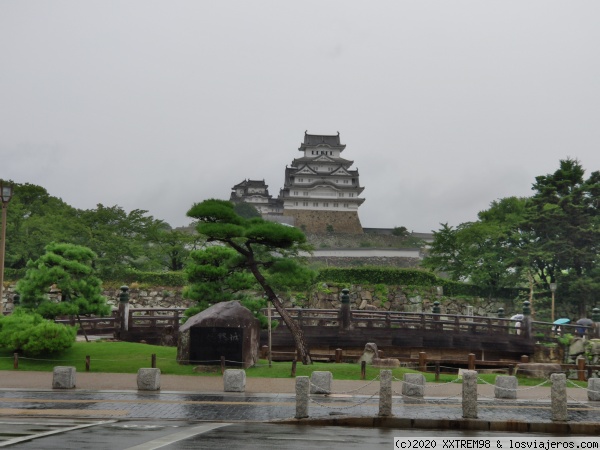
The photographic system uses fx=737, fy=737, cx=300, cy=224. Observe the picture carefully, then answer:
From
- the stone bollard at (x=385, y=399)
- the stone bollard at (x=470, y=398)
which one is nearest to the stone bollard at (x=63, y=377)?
the stone bollard at (x=385, y=399)

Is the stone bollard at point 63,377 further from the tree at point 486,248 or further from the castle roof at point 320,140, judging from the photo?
the castle roof at point 320,140

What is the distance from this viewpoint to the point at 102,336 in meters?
33.7

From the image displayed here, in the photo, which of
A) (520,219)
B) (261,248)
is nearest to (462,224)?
(520,219)

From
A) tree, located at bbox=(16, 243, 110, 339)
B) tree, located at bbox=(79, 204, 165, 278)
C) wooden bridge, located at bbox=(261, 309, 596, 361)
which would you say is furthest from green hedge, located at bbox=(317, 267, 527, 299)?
tree, located at bbox=(16, 243, 110, 339)

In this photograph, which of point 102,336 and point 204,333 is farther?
point 102,336

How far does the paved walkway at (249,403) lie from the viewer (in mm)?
15508

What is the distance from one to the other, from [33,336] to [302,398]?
1264 centimetres

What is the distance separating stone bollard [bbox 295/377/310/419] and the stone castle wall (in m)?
71.0

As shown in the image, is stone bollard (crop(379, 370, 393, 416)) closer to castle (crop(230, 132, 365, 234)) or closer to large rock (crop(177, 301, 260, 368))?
large rock (crop(177, 301, 260, 368))

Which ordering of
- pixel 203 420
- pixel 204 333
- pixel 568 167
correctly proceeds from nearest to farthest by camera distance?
pixel 203 420, pixel 204 333, pixel 568 167

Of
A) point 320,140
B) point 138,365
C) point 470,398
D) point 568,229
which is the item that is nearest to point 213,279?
point 138,365

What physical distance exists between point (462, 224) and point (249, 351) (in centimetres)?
3859

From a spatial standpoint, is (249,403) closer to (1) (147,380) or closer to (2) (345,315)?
(1) (147,380)

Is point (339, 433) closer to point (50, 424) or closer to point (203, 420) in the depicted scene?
point (203, 420)
